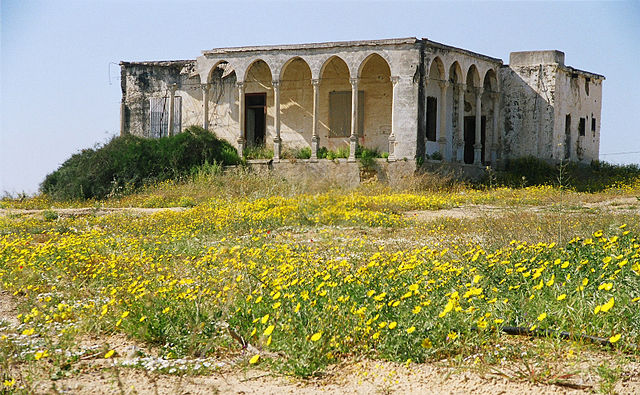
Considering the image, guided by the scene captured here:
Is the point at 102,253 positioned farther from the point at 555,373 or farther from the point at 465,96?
the point at 465,96

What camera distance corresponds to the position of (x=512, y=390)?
3881 millimetres

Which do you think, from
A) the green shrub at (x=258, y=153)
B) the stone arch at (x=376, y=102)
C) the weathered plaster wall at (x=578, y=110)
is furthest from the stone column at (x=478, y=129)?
the green shrub at (x=258, y=153)

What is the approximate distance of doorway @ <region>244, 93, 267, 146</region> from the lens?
24.4 m

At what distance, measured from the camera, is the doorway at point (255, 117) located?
24.4m

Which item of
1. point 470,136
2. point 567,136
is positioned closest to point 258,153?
point 470,136

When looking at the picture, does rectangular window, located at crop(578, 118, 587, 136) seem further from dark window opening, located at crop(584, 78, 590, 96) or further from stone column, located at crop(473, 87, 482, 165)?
stone column, located at crop(473, 87, 482, 165)

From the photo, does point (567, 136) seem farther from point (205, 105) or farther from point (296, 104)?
point (205, 105)

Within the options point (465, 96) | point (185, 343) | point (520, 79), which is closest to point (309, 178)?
point (465, 96)

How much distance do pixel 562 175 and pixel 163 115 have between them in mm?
13966

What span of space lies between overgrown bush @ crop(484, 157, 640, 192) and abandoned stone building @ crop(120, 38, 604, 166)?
0.75 metres

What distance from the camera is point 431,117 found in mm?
22438

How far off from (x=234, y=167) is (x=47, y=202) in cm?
560

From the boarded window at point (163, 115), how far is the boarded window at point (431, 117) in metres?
8.89

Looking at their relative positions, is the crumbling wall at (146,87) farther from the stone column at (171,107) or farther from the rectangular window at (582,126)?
the rectangular window at (582,126)
